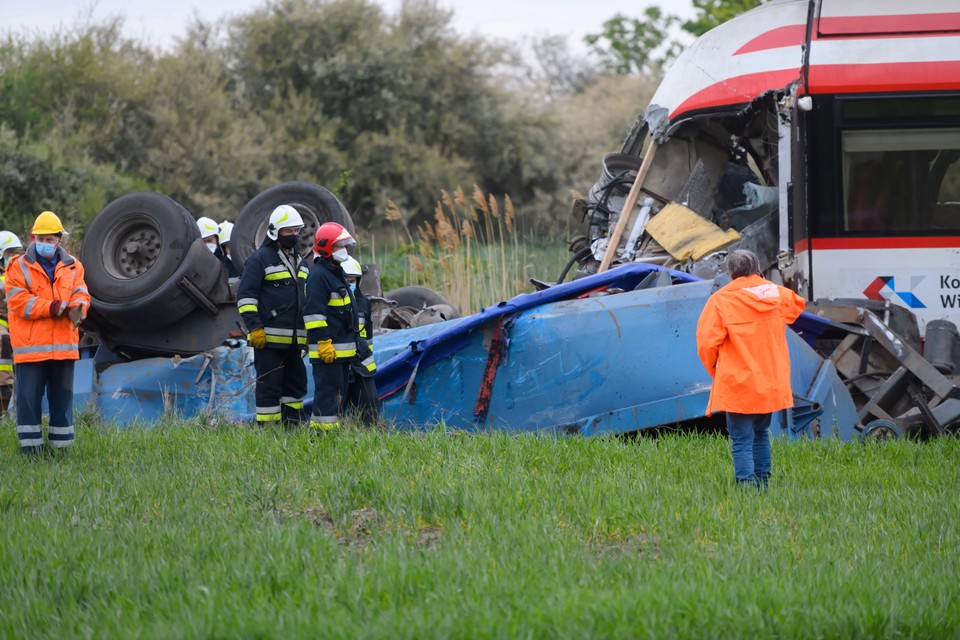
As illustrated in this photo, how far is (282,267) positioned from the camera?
28.6 ft

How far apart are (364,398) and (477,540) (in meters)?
3.50

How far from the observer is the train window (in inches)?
372

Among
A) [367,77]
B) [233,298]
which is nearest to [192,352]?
[233,298]

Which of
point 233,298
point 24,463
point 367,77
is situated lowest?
point 24,463

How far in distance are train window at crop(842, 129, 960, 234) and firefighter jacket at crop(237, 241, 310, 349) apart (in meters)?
4.53

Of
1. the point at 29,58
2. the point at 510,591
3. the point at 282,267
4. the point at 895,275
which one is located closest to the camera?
the point at 510,591

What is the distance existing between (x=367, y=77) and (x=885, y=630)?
31.1m

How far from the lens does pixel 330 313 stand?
26.8ft

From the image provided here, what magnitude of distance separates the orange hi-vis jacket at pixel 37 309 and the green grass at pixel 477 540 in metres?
0.71

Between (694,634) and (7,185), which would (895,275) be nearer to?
(694,634)

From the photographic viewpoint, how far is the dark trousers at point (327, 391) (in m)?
8.19

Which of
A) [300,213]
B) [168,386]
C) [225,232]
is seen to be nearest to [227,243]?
[225,232]

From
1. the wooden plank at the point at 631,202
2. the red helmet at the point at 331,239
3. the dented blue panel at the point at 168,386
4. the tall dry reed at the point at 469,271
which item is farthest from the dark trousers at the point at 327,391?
the tall dry reed at the point at 469,271

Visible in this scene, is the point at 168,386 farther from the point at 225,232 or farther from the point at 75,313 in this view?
the point at 225,232
